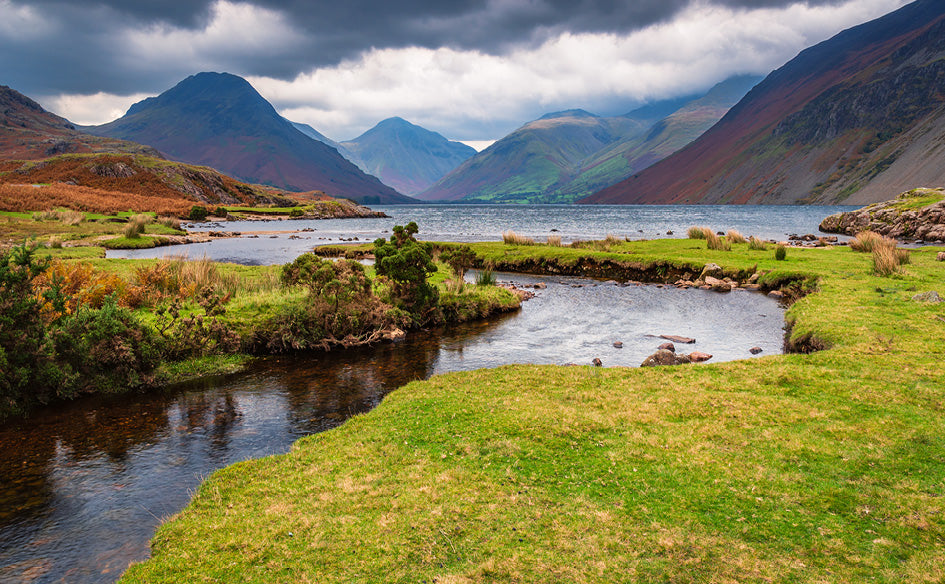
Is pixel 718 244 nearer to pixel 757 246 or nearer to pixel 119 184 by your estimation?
pixel 757 246

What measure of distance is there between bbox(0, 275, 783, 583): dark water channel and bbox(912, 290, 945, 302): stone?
19.0 feet

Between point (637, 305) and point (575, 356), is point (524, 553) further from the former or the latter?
point (637, 305)

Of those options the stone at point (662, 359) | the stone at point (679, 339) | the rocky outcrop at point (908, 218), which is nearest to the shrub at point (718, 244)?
the stone at point (679, 339)

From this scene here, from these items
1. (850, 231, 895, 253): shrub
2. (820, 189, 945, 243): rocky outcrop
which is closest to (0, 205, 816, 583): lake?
(850, 231, 895, 253): shrub

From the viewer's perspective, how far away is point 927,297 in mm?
21859

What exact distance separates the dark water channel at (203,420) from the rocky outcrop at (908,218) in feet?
162

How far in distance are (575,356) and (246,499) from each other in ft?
49.5

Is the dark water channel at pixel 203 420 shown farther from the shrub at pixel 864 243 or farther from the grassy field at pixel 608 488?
the shrub at pixel 864 243

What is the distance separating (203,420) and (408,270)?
13.4 m

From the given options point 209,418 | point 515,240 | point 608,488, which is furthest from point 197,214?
point 608,488

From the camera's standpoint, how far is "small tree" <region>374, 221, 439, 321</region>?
25.9 meters

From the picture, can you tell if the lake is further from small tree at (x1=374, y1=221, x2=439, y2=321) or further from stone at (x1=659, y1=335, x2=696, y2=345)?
small tree at (x1=374, y1=221, x2=439, y2=321)

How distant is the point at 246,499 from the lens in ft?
31.0

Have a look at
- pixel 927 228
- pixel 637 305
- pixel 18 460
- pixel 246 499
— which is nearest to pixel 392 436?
pixel 246 499
